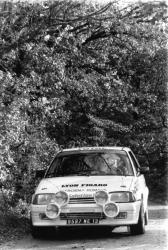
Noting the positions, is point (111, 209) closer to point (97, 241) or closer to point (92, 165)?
point (97, 241)

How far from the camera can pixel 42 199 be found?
9648mm

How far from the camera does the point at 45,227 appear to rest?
999 centimetres

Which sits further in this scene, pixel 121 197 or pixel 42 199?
pixel 42 199

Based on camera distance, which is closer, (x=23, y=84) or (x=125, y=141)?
(x=23, y=84)

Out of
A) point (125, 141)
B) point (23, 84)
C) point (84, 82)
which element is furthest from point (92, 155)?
point (125, 141)

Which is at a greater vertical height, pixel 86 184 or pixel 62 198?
pixel 86 184

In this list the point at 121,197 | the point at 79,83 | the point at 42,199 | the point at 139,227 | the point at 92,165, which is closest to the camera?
the point at 121,197

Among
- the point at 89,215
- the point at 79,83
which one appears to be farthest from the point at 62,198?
the point at 79,83

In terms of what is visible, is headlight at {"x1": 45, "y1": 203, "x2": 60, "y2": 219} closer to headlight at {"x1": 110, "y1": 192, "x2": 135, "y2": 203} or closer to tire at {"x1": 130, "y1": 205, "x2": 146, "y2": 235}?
headlight at {"x1": 110, "y1": 192, "x2": 135, "y2": 203}

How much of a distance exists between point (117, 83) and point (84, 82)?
1.77 meters

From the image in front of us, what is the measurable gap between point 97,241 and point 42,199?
3.87ft

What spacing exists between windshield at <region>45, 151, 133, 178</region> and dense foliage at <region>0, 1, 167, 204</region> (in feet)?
7.29

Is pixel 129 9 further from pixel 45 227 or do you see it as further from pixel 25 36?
pixel 45 227

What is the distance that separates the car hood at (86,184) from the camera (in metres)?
9.52
